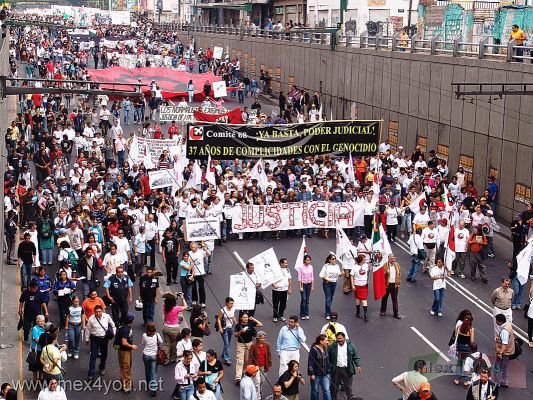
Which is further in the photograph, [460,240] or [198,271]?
[460,240]

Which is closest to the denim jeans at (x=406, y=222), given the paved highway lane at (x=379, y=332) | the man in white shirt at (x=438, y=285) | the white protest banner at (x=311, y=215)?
the white protest banner at (x=311, y=215)

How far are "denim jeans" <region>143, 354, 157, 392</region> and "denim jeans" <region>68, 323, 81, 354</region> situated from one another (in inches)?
74.5

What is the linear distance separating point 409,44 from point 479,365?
94.2ft

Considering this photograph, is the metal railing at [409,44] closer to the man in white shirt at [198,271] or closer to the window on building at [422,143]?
the window on building at [422,143]

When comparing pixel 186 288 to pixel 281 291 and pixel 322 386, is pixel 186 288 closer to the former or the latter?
pixel 281 291

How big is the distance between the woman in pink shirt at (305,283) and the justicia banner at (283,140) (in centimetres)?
825

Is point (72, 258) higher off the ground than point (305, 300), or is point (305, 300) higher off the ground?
point (72, 258)

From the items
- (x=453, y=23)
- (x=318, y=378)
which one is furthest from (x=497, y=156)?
(x=318, y=378)

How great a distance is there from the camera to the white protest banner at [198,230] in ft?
73.3

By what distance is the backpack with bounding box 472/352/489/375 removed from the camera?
14.0 meters

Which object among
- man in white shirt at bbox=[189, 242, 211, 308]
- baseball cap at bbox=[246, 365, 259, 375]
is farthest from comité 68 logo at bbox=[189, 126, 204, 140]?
baseball cap at bbox=[246, 365, 259, 375]

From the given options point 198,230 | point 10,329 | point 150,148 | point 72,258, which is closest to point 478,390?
point 10,329

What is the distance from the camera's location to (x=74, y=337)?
1720 centimetres

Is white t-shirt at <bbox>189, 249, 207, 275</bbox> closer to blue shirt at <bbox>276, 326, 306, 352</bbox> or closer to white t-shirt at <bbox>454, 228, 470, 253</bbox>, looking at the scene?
blue shirt at <bbox>276, 326, 306, 352</bbox>
